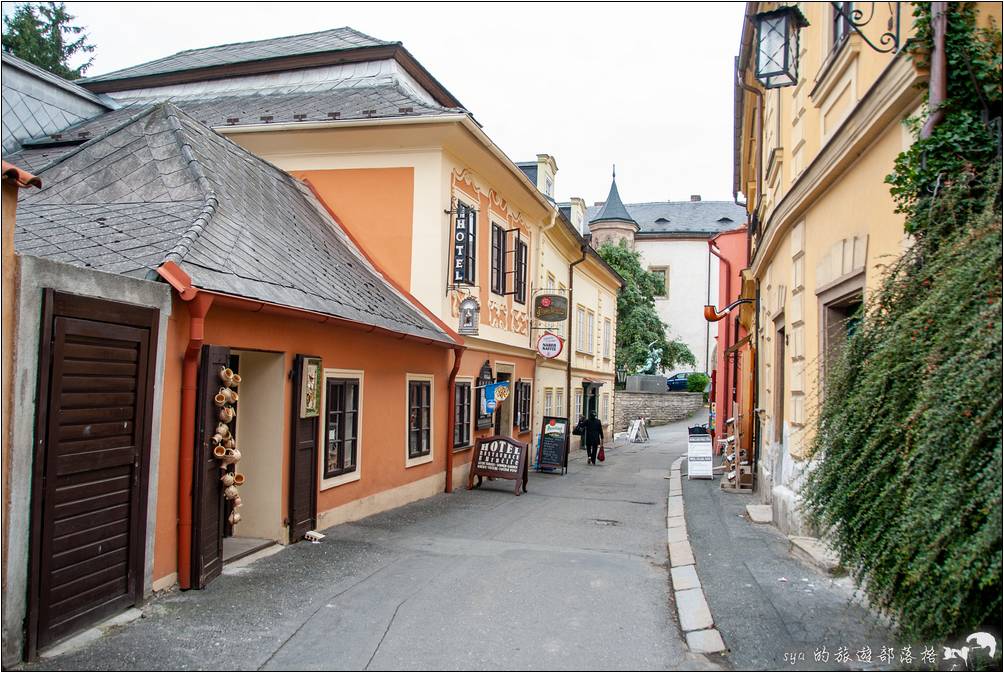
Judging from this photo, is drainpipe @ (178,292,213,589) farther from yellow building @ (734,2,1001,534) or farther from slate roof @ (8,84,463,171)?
slate roof @ (8,84,463,171)

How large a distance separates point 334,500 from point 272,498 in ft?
4.74

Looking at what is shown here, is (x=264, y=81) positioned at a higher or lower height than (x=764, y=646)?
higher

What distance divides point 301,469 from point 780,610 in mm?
4932

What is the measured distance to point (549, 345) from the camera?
62.6 ft

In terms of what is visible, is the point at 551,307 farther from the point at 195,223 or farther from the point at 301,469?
the point at 195,223

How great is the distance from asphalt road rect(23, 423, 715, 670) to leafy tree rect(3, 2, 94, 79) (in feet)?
98.5

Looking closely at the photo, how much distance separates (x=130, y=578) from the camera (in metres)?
6.00

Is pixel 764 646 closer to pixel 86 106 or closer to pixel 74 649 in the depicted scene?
pixel 74 649

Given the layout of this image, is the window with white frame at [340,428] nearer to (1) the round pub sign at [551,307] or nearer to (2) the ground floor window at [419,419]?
(2) the ground floor window at [419,419]

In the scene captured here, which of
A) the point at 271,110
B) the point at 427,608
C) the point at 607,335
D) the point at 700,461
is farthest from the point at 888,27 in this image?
the point at 607,335

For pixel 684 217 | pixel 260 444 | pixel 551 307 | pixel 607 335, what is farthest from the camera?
pixel 684 217

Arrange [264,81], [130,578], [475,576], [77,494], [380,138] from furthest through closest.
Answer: [264,81]
[380,138]
[475,576]
[130,578]
[77,494]

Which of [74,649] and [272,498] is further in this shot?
[272,498]

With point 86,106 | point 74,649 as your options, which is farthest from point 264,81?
point 74,649
